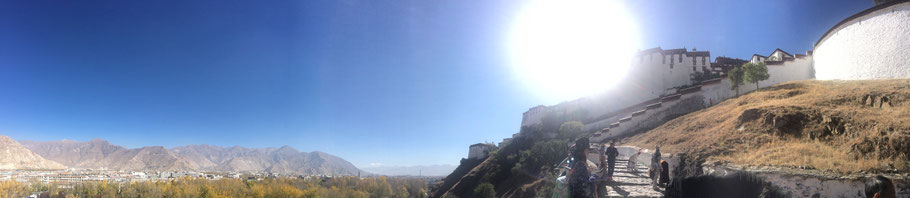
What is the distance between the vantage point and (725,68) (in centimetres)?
3875

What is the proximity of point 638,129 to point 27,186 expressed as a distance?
6673 cm

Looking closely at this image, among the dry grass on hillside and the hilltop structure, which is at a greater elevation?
the hilltop structure

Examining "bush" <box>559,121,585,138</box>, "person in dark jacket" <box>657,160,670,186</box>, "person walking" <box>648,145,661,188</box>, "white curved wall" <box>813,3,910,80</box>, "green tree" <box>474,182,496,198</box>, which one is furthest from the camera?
"bush" <box>559,121,585,138</box>

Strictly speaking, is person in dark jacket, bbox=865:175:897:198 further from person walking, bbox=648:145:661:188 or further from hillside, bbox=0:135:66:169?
hillside, bbox=0:135:66:169

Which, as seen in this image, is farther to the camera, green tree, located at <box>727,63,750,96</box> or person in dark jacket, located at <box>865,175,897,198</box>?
green tree, located at <box>727,63,750,96</box>

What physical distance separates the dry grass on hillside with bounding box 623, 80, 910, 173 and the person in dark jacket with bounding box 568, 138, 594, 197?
5795mm

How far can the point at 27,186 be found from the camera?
45719mm

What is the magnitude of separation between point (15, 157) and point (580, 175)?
151m

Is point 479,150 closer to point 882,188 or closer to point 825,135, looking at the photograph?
point 825,135

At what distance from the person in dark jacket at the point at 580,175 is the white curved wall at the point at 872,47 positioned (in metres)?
25.5

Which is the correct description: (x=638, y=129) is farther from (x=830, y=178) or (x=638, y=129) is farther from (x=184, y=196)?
(x=184, y=196)

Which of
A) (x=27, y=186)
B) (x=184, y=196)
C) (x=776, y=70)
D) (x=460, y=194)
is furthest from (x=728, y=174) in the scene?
(x=27, y=186)

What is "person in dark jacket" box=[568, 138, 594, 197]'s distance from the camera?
451 cm

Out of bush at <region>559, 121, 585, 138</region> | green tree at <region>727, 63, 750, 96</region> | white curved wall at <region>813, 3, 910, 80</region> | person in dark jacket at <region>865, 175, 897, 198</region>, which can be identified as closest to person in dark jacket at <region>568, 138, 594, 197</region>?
person in dark jacket at <region>865, 175, 897, 198</region>
